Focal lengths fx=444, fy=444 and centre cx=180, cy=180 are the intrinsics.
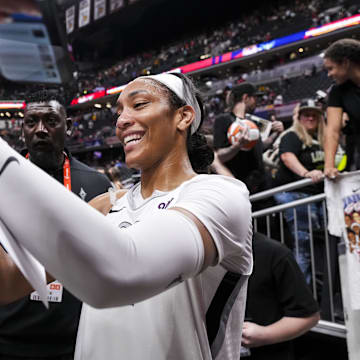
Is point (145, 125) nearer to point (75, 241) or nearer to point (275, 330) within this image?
point (75, 241)

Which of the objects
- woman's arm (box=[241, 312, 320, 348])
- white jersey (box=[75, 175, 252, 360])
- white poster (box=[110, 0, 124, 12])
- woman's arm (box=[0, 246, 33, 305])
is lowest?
woman's arm (box=[241, 312, 320, 348])

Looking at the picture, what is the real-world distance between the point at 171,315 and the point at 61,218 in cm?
59

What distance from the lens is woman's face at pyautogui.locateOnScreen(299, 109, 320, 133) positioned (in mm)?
3912

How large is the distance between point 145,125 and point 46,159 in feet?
4.24

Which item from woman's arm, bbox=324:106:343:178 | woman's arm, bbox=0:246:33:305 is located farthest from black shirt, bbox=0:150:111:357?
woman's arm, bbox=324:106:343:178

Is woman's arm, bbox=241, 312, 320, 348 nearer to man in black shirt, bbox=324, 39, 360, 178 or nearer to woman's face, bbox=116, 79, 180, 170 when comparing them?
man in black shirt, bbox=324, 39, 360, 178

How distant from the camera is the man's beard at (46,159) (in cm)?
245

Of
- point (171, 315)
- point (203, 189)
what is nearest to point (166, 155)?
point (203, 189)

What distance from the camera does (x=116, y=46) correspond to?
1213 inches

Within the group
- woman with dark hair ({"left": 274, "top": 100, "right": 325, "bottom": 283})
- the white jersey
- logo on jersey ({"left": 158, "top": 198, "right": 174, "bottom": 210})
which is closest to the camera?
the white jersey

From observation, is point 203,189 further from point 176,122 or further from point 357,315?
point 357,315

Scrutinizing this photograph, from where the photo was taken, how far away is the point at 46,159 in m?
2.46

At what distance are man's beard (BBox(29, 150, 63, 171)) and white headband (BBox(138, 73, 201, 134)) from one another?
3.86ft

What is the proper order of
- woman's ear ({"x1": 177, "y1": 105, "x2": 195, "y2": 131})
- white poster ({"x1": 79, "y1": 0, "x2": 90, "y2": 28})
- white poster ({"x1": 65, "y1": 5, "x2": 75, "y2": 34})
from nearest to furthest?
woman's ear ({"x1": 177, "y1": 105, "x2": 195, "y2": 131}), white poster ({"x1": 79, "y1": 0, "x2": 90, "y2": 28}), white poster ({"x1": 65, "y1": 5, "x2": 75, "y2": 34})
